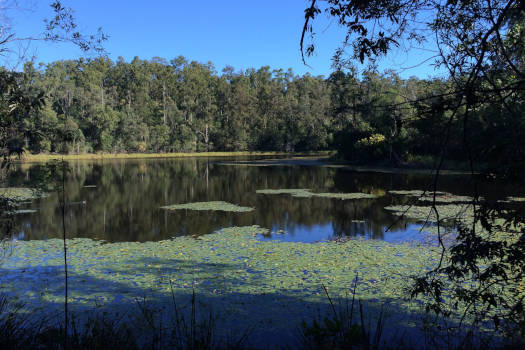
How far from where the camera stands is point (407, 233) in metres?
10.6

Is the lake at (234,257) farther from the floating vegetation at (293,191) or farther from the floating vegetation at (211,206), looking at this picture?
the floating vegetation at (293,191)

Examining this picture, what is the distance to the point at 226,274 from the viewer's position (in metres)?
7.23

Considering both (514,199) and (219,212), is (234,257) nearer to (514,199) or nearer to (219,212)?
(219,212)

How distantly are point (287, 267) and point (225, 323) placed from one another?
2530mm

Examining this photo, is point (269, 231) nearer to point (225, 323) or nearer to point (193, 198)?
point (225, 323)

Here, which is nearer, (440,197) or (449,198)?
(449,198)

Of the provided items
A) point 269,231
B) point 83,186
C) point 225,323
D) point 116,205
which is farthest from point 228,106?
point 225,323

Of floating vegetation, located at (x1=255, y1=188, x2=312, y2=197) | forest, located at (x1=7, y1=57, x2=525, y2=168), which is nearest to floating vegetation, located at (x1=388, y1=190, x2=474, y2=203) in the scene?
floating vegetation, located at (x1=255, y1=188, x2=312, y2=197)

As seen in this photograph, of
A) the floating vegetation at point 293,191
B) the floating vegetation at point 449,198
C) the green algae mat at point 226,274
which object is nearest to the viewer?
the green algae mat at point 226,274

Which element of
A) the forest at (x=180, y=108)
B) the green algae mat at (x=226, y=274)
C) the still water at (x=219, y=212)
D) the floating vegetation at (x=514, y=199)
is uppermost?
the forest at (x=180, y=108)

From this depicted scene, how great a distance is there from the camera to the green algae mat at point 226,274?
5.84 m

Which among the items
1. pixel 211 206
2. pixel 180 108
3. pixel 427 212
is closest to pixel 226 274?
pixel 211 206

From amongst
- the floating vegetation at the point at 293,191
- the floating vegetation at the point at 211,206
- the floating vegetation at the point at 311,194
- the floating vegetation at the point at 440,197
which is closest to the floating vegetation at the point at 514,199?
the floating vegetation at the point at 440,197

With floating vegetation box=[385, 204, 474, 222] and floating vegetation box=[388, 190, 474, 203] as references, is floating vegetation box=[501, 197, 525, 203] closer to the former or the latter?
floating vegetation box=[388, 190, 474, 203]
